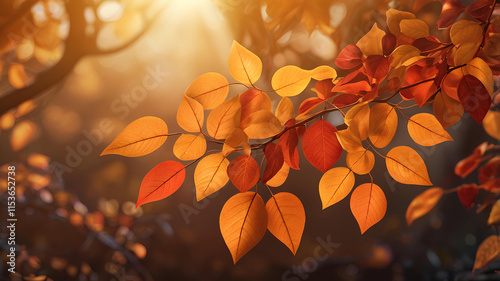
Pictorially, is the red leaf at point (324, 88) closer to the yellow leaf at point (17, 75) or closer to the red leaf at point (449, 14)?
the red leaf at point (449, 14)

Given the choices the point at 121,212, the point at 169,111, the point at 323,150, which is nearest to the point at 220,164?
the point at 323,150

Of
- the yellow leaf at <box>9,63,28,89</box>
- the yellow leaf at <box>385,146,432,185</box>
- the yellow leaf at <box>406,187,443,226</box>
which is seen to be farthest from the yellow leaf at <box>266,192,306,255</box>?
the yellow leaf at <box>9,63,28,89</box>

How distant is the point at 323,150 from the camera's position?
0.30 metres

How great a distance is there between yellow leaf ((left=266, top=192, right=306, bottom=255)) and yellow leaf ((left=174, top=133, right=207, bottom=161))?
9 cm

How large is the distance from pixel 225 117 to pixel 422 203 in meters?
0.62

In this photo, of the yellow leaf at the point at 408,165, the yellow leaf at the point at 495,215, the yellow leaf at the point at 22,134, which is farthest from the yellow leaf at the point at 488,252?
the yellow leaf at the point at 22,134

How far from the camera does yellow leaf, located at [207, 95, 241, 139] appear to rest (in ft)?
0.90

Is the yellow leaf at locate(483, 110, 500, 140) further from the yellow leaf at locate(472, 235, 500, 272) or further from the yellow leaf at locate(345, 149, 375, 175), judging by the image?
the yellow leaf at locate(345, 149, 375, 175)

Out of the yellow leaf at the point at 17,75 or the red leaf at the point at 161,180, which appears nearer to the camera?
the red leaf at the point at 161,180

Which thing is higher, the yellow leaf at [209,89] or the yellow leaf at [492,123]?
the yellow leaf at [209,89]

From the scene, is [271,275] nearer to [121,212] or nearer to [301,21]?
[121,212]

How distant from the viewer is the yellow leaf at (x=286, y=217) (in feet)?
0.98

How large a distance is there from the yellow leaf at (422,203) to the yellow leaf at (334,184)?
0.44 meters

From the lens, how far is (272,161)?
0.28m
